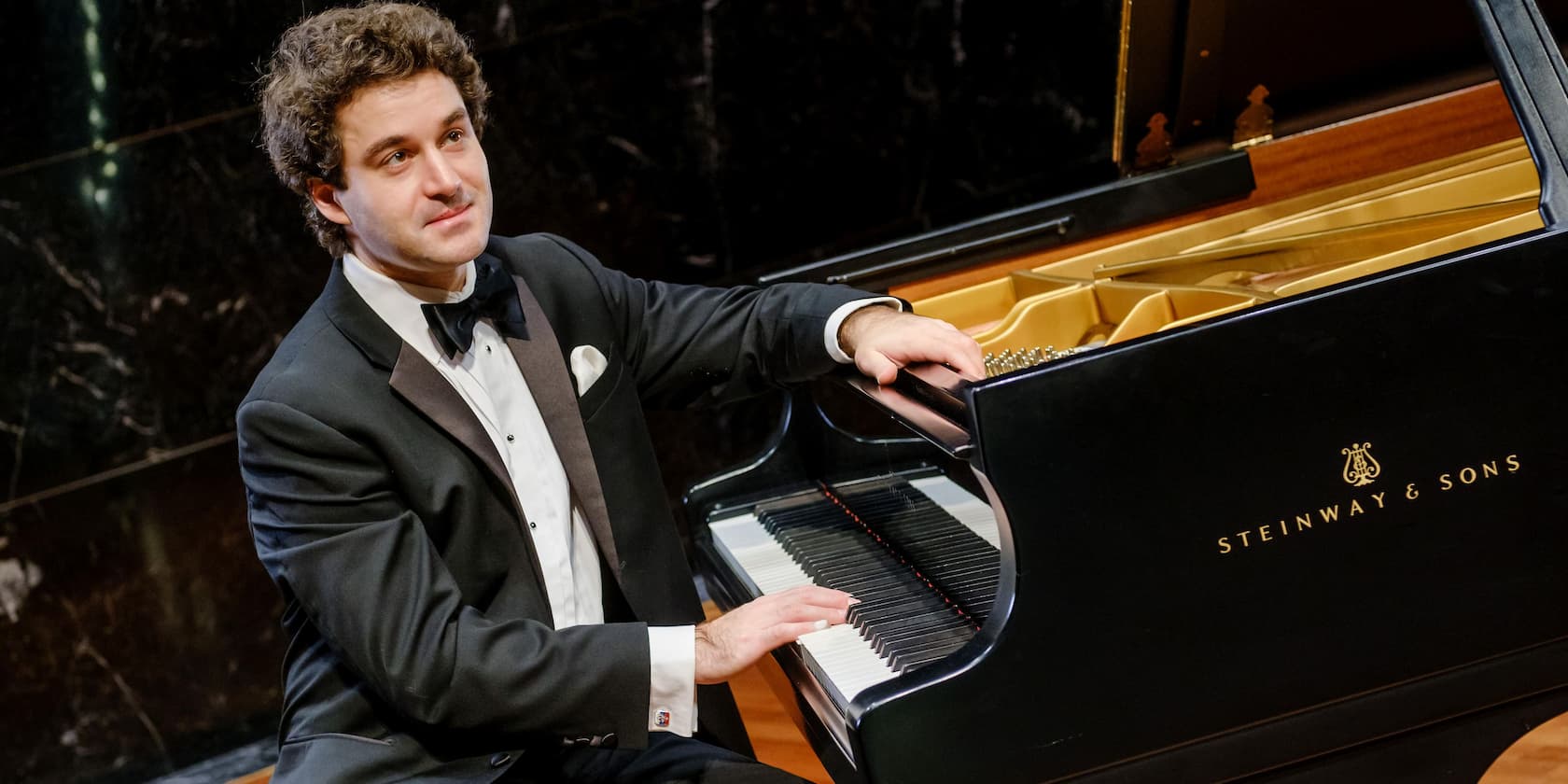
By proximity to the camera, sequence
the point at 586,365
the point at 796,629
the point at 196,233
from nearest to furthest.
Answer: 1. the point at 796,629
2. the point at 586,365
3. the point at 196,233

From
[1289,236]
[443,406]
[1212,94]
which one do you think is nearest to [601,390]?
[443,406]

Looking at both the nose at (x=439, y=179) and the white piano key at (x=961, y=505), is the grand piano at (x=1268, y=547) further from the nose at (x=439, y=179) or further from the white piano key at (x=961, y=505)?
the nose at (x=439, y=179)

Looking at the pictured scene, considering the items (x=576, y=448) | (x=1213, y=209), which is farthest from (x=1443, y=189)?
(x=576, y=448)

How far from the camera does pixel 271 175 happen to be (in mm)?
3582

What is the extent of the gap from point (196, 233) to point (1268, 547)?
9.65 ft

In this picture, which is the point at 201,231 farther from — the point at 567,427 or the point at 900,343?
the point at 900,343

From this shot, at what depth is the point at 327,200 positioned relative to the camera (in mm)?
1863

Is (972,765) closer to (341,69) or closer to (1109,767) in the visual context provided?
(1109,767)

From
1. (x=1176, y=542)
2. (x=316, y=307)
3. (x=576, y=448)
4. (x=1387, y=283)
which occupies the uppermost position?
(x=316, y=307)

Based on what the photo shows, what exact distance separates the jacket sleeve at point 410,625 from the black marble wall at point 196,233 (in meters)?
2.04

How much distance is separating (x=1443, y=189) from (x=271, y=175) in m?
2.76

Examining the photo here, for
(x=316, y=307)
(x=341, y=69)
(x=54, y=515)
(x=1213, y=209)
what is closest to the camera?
(x=341, y=69)

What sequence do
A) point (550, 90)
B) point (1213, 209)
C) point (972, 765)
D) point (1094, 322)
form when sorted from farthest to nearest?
point (550, 90), point (1213, 209), point (1094, 322), point (972, 765)

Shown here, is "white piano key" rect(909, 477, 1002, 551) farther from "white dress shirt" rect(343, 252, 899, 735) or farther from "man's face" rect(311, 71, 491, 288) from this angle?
"man's face" rect(311, 71, 491, 288)
